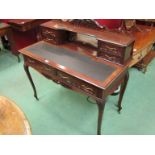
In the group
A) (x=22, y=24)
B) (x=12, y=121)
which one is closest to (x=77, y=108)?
(x=12, y=121)

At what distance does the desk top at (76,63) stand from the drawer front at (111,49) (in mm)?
96

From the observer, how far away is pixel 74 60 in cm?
168

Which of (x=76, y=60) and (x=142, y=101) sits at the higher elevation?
(x=76, y=60)

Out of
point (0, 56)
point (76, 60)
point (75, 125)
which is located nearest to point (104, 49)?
point (76, 60)

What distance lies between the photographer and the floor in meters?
1.98

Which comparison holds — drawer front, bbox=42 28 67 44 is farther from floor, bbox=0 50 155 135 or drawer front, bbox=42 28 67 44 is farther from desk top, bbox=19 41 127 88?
floor, bbox=0 50 155 135

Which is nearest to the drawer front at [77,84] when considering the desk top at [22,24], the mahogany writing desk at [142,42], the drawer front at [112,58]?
the drawer front at [112,58]

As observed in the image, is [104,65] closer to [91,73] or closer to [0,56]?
[91,73]

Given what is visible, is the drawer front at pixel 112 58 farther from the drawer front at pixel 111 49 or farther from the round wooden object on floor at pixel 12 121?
the round wooden object on floor at pixel 12 121

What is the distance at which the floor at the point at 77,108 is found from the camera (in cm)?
198

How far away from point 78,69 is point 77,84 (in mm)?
130

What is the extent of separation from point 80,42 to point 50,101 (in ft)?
2.87

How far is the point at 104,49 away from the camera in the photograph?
5.34 ft

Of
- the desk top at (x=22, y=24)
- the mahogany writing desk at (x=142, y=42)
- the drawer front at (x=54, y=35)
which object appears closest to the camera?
the drawer front at (x=54, y=35)
